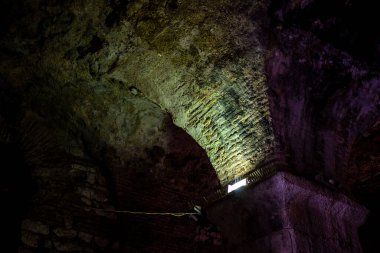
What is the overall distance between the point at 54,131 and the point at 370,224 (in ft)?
21.3

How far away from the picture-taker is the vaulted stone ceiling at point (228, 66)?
3098mm

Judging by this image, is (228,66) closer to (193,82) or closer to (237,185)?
(193,82)

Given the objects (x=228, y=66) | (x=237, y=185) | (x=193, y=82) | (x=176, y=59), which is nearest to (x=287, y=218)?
(x=237, y=185)

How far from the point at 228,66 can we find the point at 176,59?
1.80ft

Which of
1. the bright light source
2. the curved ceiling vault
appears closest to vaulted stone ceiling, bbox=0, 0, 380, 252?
the curved ceiling vault

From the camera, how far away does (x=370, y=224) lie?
7.33 meters

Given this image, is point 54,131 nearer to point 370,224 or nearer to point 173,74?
point 173,74

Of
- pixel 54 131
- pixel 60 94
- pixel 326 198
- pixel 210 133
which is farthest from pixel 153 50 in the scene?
pixel 326 198

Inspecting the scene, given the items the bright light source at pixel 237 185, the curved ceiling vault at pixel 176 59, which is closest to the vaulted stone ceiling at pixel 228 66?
the curved ceiling vault at pixel 176 59

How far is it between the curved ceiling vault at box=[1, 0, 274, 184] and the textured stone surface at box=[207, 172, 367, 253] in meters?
0.31

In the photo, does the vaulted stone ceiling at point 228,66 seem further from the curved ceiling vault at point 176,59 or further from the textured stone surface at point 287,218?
the textured stone surface at point 287,218

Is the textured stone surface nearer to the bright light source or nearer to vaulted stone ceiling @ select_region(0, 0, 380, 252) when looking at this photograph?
the bright light source

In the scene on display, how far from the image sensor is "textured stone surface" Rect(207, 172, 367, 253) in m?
2.49

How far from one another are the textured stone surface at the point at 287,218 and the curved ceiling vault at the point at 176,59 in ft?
1.01
